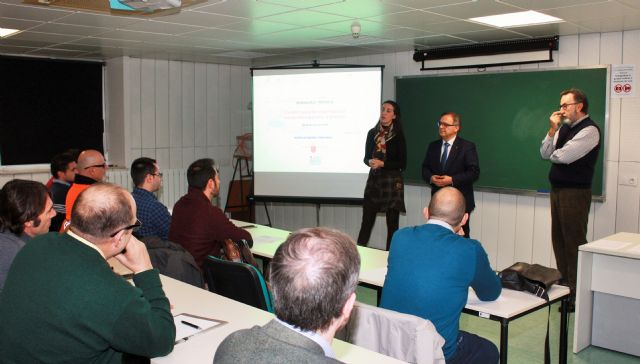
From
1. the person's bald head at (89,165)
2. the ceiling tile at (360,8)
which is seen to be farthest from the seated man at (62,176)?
the ceiling tile at (360,8)

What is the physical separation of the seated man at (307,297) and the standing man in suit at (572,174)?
3.75m

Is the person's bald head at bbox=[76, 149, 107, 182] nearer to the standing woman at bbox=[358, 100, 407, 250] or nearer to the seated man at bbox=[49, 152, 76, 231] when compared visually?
the seated man at bbox=[49, 152, 76, 231]

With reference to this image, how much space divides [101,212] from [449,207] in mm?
1449

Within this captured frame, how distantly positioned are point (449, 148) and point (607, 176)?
1.52 metres

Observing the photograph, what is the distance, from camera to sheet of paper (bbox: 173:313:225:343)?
2.23 meters

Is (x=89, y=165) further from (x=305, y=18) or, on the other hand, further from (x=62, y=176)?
(x=305, y=18)

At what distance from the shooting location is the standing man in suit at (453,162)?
520cm

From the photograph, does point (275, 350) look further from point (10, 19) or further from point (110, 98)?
point (110, 98)

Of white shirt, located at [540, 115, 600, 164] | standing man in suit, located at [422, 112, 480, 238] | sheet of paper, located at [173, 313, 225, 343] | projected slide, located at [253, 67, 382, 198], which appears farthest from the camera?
projected slide, located at [253, 67, 382, 198]

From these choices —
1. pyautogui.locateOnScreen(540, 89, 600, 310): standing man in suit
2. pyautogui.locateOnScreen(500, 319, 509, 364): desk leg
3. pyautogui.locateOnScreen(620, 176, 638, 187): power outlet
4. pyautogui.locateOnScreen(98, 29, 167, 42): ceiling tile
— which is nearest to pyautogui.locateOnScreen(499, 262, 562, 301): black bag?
pyautogui.locateOnScreen(500, 319, 509, 364): desk leg

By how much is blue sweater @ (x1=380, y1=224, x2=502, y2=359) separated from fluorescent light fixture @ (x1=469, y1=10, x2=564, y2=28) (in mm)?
2714

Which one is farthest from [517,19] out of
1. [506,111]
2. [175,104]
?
[175,104]

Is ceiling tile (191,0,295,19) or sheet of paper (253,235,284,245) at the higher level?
ceiling tile (191,0,295,19)

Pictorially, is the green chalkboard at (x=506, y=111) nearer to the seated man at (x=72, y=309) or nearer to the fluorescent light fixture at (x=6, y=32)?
the fluorescent light fixture at (x=6, y=32)
